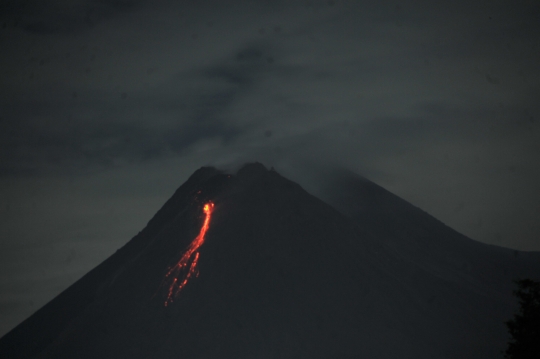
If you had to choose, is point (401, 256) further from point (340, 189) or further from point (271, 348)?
point (271, 348)

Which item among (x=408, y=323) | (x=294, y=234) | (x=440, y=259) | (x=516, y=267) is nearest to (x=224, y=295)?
(x=294, y=234)

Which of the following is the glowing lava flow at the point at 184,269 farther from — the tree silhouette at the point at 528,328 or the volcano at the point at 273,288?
the tree silhouette at the point at 528,328

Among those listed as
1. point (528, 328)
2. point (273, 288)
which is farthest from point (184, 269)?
point (528, 328)

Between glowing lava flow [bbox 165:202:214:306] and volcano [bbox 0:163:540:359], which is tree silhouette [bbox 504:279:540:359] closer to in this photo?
volcano [bbox 0:163:540:359]

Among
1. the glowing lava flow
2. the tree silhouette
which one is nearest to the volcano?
the glowing lava flow

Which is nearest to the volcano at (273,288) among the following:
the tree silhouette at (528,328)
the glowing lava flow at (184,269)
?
the glowing lava flow at (184,269)
